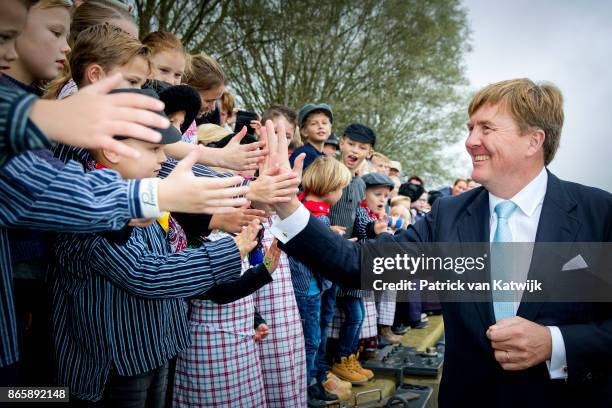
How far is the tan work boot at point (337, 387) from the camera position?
4.45m

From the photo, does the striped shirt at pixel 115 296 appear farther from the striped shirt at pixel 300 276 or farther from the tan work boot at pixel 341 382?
the tan work boot at pixel 341 382

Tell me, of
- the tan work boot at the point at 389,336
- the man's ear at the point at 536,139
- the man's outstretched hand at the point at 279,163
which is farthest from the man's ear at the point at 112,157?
the tan work boot at the point at 389,336

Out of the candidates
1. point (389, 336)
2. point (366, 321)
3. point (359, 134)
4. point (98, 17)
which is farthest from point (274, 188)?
point (389, 336)

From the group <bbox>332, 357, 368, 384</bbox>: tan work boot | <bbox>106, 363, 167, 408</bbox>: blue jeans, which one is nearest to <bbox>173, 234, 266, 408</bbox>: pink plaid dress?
<bbox>106, 363, 167, 408</bbox>: blue jeans

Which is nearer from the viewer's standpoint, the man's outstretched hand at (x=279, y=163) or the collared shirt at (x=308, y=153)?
the man's outstretched hand at (x=279, y=163)

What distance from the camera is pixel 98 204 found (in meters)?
1.45

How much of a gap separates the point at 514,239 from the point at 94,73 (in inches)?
84.5

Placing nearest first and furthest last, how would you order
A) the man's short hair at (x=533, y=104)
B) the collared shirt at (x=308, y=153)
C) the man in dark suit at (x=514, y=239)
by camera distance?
1. the man in dark suit at (x=514, y=239)
2. the man's short hair at (x=533, y=104)
3. the collared shirt at (x=308, y=153)

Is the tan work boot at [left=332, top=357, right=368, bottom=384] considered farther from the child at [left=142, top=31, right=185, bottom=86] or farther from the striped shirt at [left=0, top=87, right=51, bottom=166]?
the striped shirt at [left=0, top=87, right=51, bottom=166]

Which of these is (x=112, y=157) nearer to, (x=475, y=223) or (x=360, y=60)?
(x=475, y=223)

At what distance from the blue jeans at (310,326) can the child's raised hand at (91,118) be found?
314 cm

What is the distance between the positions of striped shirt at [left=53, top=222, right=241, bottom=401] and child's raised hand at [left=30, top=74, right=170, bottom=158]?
0.86 m

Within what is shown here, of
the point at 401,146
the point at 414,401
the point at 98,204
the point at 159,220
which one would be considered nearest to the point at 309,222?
the point at 159,220

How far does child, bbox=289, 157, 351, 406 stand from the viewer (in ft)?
13.8
